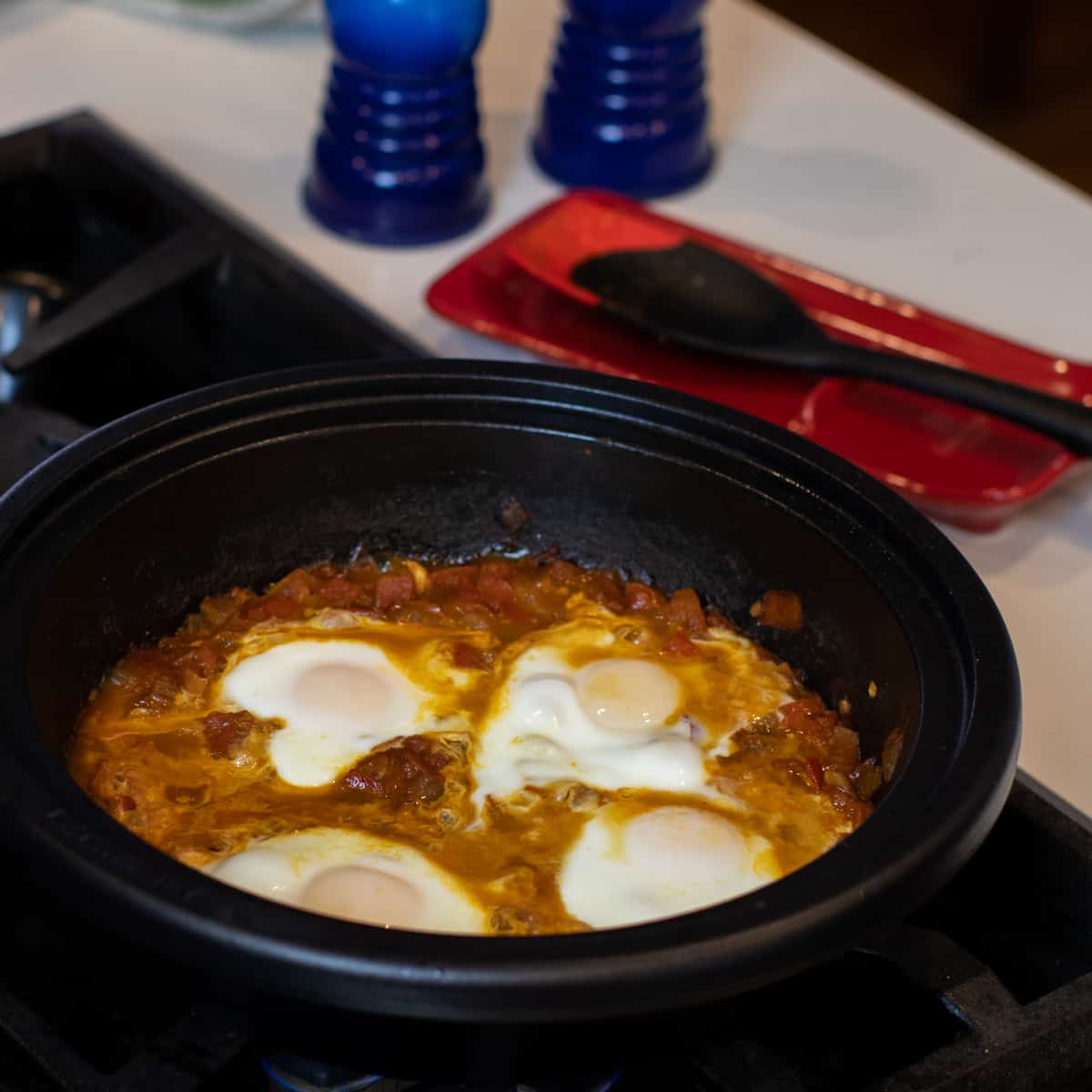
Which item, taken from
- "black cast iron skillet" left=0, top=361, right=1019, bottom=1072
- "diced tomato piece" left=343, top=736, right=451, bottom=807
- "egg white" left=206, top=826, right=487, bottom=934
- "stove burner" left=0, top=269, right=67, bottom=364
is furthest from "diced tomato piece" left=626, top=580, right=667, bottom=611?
"stove burner" left=0, top=269, right=67, bottom=364

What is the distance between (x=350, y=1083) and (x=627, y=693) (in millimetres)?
405

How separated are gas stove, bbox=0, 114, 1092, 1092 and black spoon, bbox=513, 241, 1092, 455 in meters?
0.29

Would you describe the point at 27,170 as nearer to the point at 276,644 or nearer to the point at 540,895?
the point at 276,644

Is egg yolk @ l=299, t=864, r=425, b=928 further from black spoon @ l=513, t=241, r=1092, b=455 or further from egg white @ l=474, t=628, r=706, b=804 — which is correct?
black spoon @ l=513, t=241, r=1092, b=455

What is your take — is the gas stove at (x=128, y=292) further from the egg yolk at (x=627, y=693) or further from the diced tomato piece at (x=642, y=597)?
the egg yolk at (x=627, y=693)

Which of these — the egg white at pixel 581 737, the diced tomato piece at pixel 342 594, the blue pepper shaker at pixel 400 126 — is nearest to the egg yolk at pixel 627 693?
the egg white at pixel 581 737

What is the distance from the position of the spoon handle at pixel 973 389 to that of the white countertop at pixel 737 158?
0.15m

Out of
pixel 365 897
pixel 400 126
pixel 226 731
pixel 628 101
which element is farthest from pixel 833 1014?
pixel 628 101

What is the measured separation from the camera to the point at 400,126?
2133mm

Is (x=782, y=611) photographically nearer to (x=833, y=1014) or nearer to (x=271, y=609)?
(x=833, y=1014)

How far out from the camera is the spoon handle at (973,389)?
169cm

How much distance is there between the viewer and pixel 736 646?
4.81 ft

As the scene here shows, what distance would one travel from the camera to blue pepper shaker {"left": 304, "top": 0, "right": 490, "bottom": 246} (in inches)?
80.5

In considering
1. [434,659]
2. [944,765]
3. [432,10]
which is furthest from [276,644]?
[432,10]
